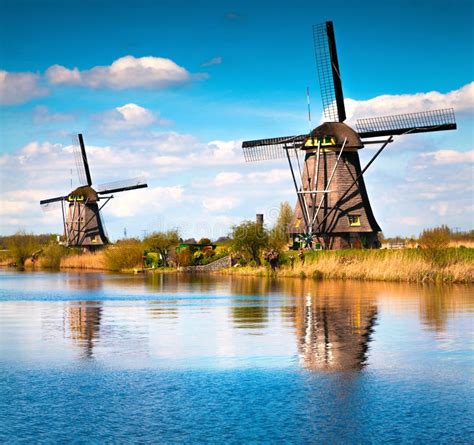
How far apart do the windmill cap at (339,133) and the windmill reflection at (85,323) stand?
73.5ft

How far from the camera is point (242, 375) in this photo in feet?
41.1

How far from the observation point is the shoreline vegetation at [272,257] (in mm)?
35250

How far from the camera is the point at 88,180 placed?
2977 inches

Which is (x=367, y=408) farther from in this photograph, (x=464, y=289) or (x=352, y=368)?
(x=464, y=289)

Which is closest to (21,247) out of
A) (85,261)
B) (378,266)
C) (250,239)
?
(85,261)

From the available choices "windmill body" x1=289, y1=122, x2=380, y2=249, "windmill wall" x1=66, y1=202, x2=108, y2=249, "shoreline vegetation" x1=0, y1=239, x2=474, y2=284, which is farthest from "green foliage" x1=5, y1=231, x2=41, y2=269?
"windmill body" x1=289, y1=122, x2=380, y2=249

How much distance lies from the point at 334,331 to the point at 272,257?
29.3 metres

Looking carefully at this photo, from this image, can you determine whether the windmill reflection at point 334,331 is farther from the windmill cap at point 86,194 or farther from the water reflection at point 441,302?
the windmill cap at point 86,194

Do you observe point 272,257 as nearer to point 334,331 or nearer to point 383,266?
point 383,266

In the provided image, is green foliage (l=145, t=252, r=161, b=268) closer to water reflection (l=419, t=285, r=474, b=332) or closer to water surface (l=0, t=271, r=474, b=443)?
water reflection (l=419, t=285, r=474, b=332)

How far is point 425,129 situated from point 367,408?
36376mm

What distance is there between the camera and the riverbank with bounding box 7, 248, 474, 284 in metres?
34.8

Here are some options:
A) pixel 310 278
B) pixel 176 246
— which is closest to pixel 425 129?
pixel 310 278

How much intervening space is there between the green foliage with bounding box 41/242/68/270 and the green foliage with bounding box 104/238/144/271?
12.3m
